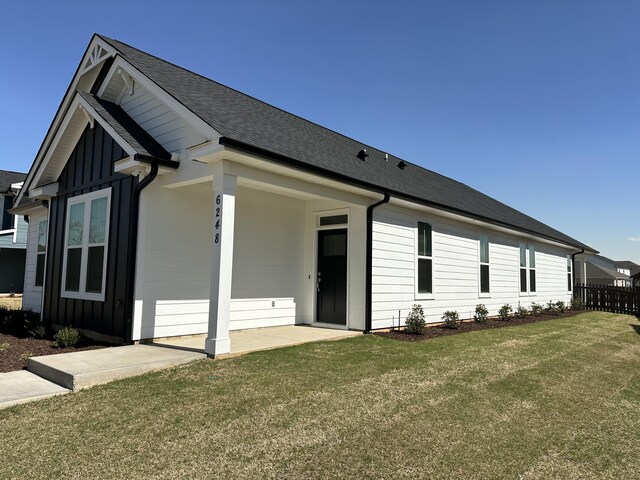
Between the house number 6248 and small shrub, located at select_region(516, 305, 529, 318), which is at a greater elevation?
the house number 6248

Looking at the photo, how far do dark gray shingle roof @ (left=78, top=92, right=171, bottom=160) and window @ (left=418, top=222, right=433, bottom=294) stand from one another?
6620 mm

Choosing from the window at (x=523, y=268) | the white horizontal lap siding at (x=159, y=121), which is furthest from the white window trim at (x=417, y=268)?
the window at (x=523, y=268)

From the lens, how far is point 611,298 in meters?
18.8

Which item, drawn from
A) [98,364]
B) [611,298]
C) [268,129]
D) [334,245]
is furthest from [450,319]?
[611,298]

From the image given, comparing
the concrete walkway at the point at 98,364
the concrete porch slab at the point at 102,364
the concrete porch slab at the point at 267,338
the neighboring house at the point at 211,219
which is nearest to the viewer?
the concrete walkway at the point at 98,364

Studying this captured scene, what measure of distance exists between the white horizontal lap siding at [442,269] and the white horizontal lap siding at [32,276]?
9125 mm

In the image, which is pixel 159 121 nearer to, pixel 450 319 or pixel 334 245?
pixel 334 245

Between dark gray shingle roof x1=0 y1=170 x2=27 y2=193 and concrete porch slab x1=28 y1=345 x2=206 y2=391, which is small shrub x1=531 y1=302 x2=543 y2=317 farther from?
dark gray shingle roof x1=0 y1=170 x2=27 y2=193

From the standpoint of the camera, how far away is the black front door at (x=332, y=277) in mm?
9773

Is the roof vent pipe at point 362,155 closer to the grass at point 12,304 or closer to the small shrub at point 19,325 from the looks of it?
the small shrub at point 19,325

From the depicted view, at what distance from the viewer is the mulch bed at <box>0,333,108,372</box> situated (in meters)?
6.07

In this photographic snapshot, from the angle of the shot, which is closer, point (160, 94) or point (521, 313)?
point (160, 94)

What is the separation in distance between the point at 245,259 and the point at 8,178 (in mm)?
19257

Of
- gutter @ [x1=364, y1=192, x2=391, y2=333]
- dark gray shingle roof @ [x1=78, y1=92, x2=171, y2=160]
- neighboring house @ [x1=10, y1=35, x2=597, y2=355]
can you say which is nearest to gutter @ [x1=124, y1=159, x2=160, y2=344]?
neighboring house @ [x1=10, y1=35, x2=597, y2=355]
